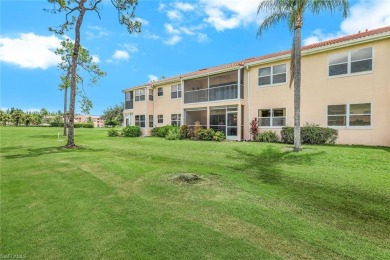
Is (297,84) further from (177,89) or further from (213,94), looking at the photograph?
(177,89)

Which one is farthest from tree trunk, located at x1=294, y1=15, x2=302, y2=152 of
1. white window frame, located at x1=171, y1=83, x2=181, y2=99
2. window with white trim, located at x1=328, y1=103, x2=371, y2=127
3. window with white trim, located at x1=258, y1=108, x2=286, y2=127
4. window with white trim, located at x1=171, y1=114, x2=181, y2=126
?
window with white trim, located at x1=171, y1=114, x2=181, y2=126

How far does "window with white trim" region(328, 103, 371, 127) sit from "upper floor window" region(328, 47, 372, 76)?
7.19 feet

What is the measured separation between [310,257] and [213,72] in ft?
71.5

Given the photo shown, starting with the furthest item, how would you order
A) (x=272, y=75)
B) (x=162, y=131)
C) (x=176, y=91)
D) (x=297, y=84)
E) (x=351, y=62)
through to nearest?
(x=176, y=91)
(x=162, y=131)
(x=272, y=75)
(x=351, y=62)
(x=297, y=84)

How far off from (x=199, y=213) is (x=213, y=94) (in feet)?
65.5

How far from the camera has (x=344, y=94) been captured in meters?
16.5

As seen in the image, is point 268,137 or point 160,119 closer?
point 268,137

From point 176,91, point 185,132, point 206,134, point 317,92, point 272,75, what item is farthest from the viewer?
point 176,91

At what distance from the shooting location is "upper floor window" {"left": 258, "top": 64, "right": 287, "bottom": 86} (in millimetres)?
19734

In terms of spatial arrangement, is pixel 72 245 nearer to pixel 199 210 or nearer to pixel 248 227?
pixel 199 210

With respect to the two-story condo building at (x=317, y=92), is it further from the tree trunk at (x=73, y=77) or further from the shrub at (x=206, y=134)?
the tree trunk at (x=73, y=77)

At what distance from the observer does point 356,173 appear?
9133 millimetres

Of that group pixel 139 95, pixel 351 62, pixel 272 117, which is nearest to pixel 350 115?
pixel 351 62

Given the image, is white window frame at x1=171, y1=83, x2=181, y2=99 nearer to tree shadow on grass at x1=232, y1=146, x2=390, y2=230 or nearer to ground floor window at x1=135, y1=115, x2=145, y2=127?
ground floor window at x1=135, y1=115, x2=145, y2=127
